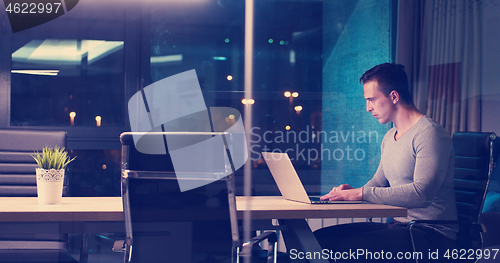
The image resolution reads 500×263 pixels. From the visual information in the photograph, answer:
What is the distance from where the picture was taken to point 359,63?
423 cm

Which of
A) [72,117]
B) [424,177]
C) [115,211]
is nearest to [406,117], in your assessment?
[424,177]

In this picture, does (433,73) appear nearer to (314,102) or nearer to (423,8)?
(423,8)

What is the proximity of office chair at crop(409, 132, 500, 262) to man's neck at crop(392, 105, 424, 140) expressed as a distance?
1.00ft

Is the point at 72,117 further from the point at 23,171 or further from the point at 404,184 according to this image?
the point at 404,184

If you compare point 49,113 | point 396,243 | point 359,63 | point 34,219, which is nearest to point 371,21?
point 359,63

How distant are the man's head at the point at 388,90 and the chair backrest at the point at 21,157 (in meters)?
1.61

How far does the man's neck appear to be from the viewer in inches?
78.7

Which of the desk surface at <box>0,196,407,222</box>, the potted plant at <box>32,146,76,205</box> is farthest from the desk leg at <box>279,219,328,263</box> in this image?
the potted plant at <box>32,146,76,205</box>

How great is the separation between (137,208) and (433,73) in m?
2.97

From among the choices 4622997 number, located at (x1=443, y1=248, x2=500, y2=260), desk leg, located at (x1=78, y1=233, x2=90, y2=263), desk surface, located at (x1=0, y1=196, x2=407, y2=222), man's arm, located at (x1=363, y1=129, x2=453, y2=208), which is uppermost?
man's arm, located at (x1=363, y1=129, x2=453, y2=208)

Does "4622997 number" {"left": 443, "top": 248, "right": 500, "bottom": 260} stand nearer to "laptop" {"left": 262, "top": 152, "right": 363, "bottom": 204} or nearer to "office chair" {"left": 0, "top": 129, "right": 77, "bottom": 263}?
"laptop" {"left": 262, "top": 152, "right": 363, "bottom": 204}

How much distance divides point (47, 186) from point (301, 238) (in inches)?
41.5

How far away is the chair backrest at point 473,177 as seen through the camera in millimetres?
1789

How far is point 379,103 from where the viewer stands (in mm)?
2055
